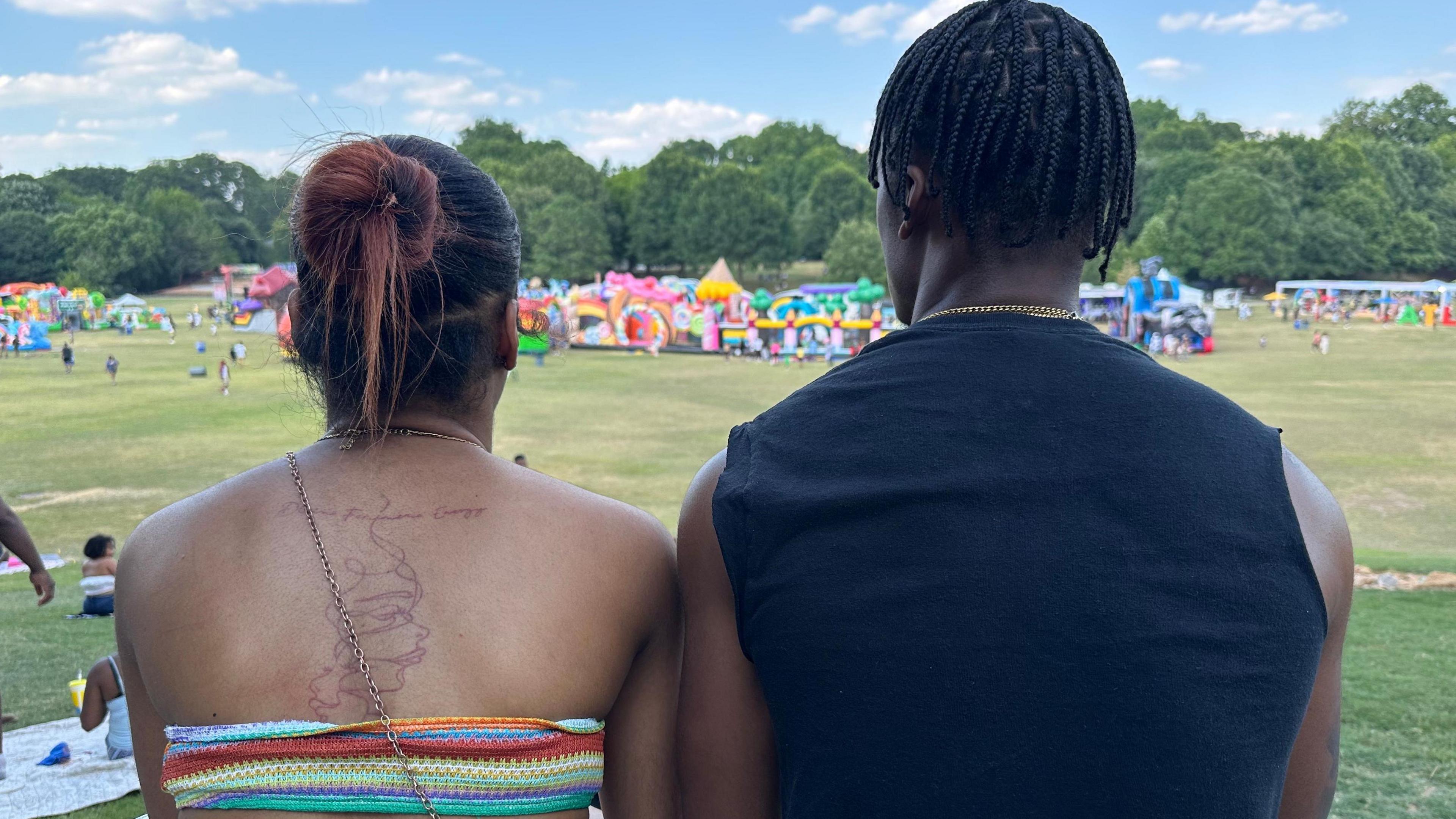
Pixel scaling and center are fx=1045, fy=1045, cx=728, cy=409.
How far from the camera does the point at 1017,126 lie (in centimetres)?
138

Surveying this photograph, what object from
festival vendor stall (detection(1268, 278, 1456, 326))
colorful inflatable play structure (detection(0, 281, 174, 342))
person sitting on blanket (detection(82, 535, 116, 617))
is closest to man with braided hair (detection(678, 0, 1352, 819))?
person sitting on blanket (detection(82, 535, 116, 617))

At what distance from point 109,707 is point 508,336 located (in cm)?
458

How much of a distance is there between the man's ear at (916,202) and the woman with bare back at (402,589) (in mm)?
585

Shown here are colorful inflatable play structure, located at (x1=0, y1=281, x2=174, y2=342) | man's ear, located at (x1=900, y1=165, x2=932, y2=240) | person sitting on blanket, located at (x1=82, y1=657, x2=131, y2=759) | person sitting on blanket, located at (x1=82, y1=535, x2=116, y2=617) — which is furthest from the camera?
colorful inflatable play structure, located at (x1=0, y1=281, x2=174, y2=342)

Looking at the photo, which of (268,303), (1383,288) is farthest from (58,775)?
(1383,288)

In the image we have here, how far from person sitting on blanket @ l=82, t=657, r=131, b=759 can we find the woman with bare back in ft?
13.1

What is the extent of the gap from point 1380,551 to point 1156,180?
63.0 m

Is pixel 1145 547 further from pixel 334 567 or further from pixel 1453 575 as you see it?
pixel 1453 575

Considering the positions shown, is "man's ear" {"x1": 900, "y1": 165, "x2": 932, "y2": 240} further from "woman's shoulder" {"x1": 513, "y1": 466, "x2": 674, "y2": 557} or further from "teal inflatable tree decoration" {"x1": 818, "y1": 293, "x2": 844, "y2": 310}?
"teal inflatable tree decoration" {"x1": 818, "y1": 293, "x2": 844, "y2": 310}

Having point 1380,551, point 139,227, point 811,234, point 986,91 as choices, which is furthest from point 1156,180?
point 986,91

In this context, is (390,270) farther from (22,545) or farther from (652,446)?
(652,446)

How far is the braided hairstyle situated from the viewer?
1.38 metres

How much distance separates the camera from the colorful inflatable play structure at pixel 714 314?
116 feet

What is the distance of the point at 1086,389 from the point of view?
125 cm
